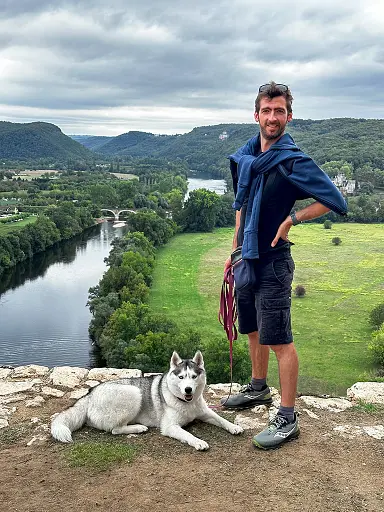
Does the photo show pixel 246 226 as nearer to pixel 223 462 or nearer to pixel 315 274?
pixel 223 462

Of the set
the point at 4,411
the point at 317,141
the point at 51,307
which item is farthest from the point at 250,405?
the point at 317,141

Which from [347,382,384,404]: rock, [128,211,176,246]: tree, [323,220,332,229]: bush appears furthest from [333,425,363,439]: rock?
[323,220,332,229]: bush

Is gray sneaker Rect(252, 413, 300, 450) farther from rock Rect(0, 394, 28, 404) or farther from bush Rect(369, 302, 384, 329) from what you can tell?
bush Rect(369, 302, 384, 329)

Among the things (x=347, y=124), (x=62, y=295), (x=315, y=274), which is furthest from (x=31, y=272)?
(x=347, y=124)

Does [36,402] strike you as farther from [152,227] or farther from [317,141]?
[317,141]

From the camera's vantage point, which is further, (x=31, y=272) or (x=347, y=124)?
(x=347, y=124)
